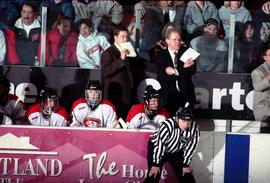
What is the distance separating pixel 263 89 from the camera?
28.5 feet

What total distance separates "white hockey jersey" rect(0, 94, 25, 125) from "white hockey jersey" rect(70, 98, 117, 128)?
22.7 inches

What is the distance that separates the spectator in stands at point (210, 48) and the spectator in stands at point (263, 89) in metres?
0.37

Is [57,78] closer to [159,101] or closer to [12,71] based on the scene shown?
[12,71]

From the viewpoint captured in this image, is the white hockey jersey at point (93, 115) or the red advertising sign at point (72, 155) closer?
the red advertising sign at point (72, 155)

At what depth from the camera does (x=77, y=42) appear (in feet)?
28.8

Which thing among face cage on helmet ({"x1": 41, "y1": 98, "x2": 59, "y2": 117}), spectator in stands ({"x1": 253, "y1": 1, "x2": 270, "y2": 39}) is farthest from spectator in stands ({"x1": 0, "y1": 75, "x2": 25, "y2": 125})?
spectator in stands ({"x1": 253, "y1": 1, "x2": 270, "y2": 39})

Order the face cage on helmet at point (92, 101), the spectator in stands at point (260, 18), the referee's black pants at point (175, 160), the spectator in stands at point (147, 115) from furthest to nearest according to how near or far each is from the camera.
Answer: the spectator in stands at point (260, 18) → the face cage on helmet at point (92, 101) → the spectator in stands at point (147, 115) → the referee's black pants at point (175, 160)

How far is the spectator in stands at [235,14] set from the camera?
8.66 metres

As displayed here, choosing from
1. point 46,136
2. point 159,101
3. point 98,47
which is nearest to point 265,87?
point 159,101

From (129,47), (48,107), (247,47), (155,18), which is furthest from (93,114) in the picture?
(247,47)

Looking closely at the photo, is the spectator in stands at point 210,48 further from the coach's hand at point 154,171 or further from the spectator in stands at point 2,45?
the spectator in stands at point 2,45

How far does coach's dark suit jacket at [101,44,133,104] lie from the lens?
8.66 m

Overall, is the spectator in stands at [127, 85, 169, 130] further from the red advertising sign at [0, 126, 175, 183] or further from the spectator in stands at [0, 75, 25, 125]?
the spectator in stands at [0, 75, 25, 125]

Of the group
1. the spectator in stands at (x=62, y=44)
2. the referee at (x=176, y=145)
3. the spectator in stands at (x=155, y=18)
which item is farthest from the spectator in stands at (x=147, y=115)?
the spectator in stands at (x=62, y=44)
